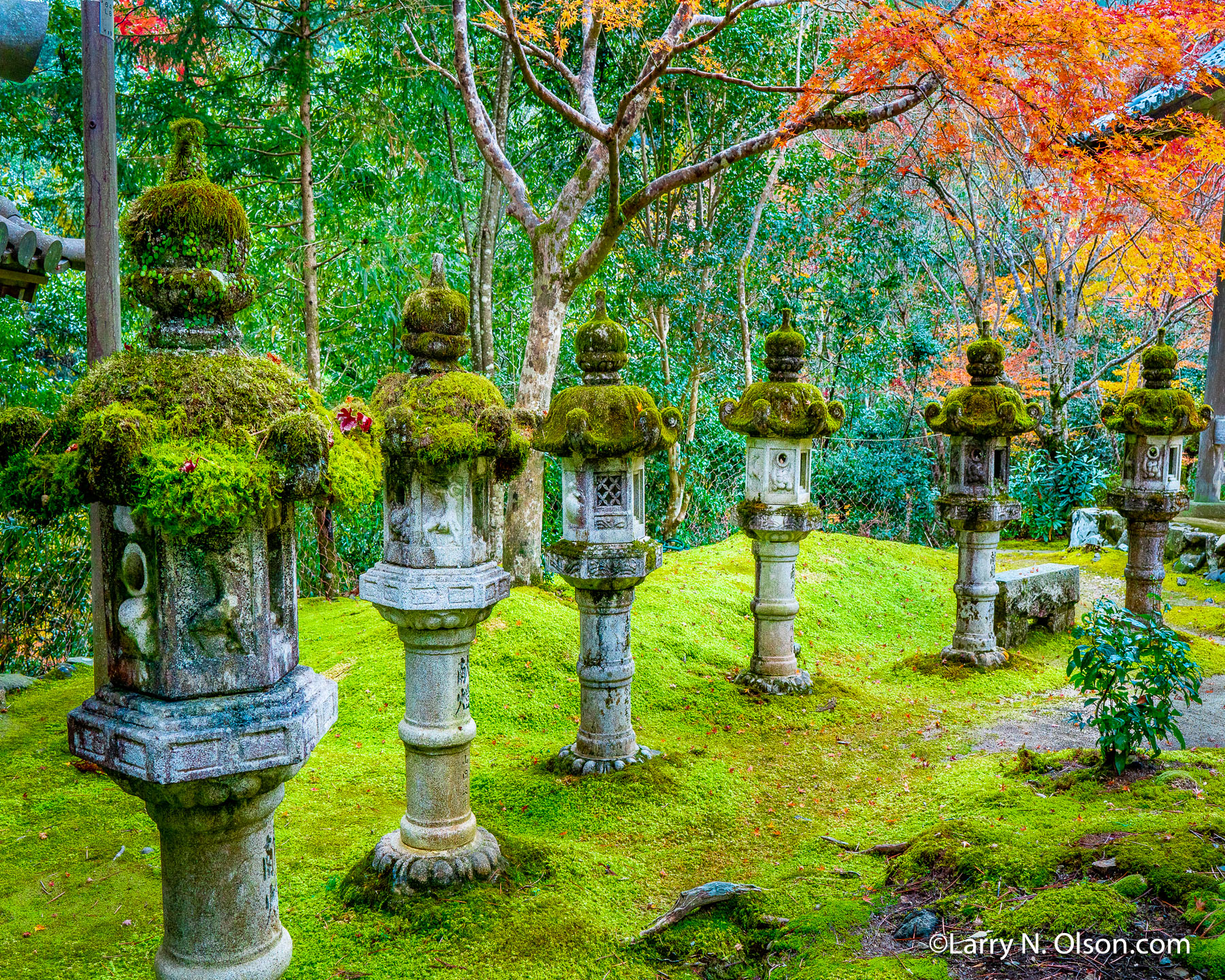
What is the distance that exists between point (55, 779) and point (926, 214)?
1410cm

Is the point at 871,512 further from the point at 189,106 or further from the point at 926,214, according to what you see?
the point at 189,106

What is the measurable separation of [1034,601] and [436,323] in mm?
6961

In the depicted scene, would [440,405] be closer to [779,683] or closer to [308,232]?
[779,683]

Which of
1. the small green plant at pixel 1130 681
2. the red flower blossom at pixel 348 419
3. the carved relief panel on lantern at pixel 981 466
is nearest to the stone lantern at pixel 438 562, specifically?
the red flower blossom at pixel 348 419

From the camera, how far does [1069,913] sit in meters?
3.07

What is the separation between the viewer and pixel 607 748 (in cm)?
550

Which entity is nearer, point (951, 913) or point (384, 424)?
point (951, 913)

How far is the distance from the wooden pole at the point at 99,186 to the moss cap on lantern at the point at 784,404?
4235 mm

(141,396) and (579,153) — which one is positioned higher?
(579,153)

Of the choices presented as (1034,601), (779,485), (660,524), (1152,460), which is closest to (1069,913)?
(779,485)

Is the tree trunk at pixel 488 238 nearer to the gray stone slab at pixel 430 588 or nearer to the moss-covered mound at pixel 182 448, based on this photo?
the gray stone slab at pixel 430 588

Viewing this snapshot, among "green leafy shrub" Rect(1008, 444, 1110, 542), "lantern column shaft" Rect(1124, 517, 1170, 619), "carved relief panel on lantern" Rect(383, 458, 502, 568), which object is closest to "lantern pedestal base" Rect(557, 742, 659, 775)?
"carved relief panel on lantern" Rect(383, 458, 502, 568)

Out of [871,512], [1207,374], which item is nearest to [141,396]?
[1207,374]

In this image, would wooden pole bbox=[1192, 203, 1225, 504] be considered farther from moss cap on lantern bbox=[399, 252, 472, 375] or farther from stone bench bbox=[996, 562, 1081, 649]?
moss cap on lantern bbox=[399, 252, 472, 375]
